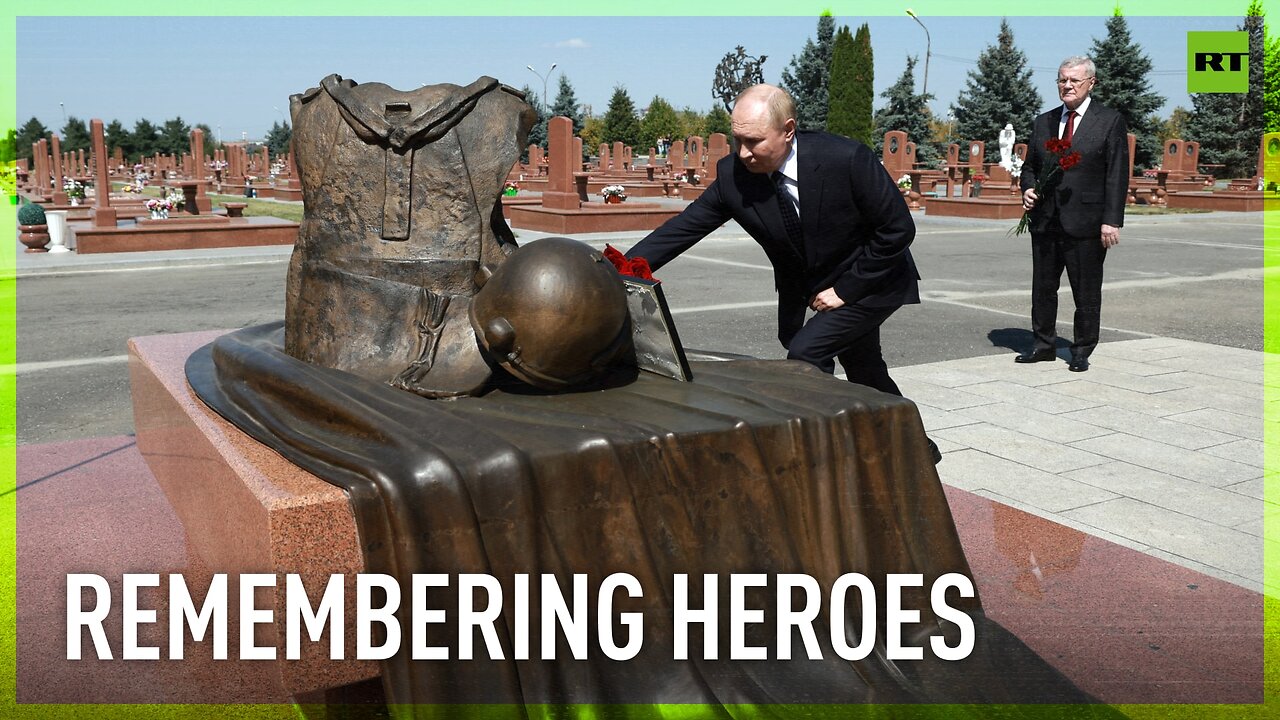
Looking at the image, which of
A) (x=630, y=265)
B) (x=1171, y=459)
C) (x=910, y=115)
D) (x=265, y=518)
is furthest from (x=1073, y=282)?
(x=910, y=115)

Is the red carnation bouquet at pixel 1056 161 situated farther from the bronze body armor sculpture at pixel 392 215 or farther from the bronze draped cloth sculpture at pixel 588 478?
the bronze body armor sculpture at pixel 392 215

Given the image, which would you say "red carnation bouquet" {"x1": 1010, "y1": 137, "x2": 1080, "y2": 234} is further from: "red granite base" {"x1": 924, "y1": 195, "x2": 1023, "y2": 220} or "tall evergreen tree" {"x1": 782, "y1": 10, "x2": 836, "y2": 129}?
"tall evergreen tree" {"x1": 782, "y1": 10, "x2": 836, "y2": 129}

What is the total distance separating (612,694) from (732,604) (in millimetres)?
382

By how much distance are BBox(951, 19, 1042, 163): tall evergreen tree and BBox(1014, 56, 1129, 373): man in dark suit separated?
3652cm

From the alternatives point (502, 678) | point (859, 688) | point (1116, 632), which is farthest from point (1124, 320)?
point (502, 678)

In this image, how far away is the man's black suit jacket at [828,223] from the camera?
11.6ft

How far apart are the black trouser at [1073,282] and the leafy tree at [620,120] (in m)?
51.1

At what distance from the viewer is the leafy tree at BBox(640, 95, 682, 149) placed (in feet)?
198

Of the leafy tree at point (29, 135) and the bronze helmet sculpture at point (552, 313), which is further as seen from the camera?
the leafy tree at point (29, 135)

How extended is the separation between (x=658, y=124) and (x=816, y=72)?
14.2 meters

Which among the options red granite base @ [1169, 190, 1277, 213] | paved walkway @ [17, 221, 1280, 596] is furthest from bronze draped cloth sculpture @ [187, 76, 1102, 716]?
red granite base @ [1169, 190, 1277, 213]

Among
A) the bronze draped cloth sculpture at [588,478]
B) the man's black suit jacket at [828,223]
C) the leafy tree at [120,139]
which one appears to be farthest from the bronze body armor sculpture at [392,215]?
the leafy tree at [120,139]

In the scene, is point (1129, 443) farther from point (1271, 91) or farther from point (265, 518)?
point (1271, 91)

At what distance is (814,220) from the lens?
363 cm
